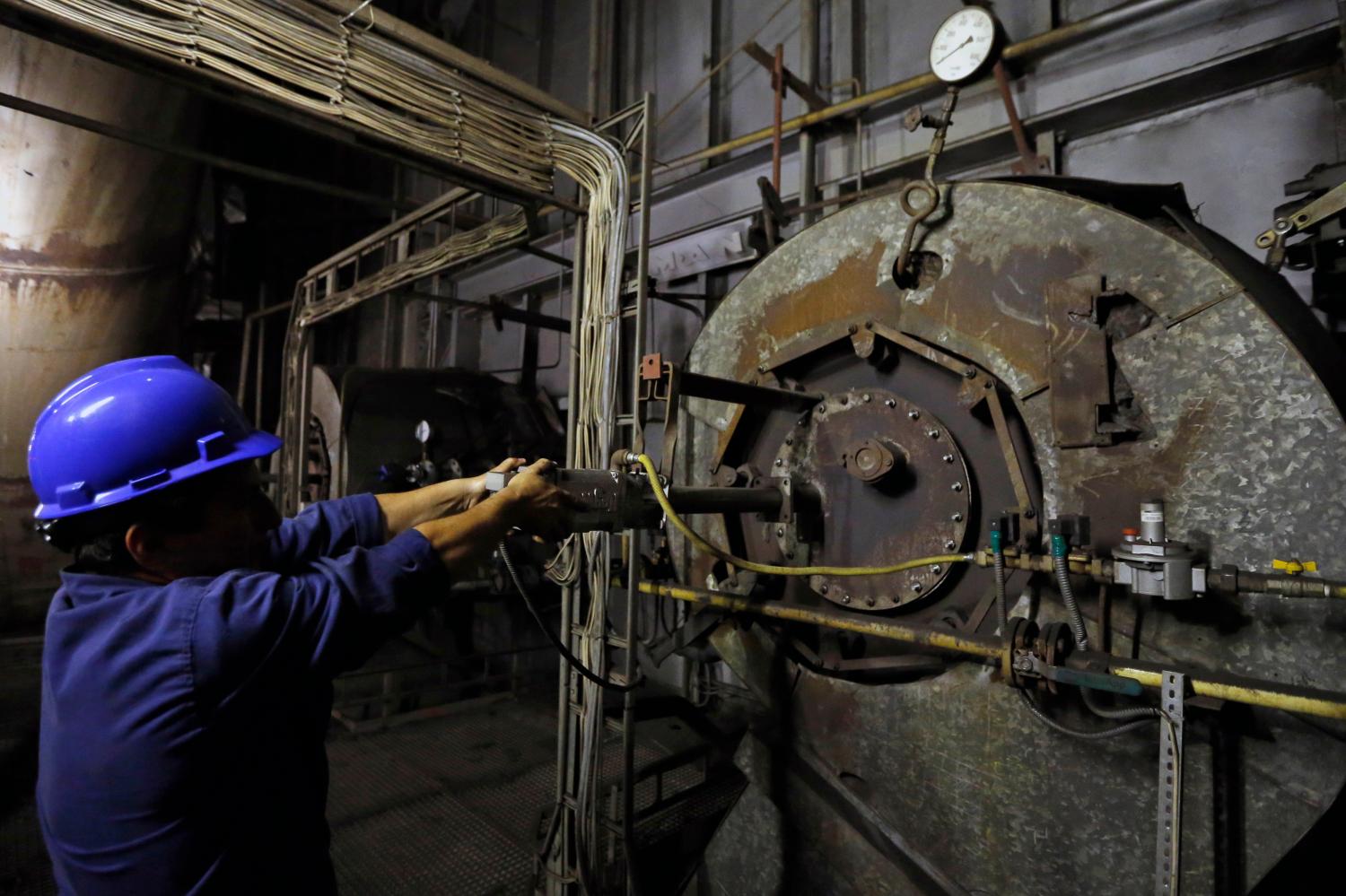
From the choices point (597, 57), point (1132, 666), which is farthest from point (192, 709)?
point (597, 57)

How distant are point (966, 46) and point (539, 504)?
130 inches

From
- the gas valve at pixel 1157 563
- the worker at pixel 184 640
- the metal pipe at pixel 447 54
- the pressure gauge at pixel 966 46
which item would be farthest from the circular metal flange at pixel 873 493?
the pressure gauge at pixel 966 46

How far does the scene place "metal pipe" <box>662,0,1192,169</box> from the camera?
300 centimetres

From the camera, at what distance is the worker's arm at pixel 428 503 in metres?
1.92

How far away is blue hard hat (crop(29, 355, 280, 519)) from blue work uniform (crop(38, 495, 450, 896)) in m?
0.17

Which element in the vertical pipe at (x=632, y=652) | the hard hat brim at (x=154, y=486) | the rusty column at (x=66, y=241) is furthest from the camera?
the rusty column at (x=66, y=241)

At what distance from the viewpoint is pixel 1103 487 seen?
1615mm

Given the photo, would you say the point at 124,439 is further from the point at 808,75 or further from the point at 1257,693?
the point at 808,75

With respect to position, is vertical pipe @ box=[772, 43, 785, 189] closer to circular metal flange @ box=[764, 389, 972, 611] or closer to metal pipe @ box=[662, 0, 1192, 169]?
metal pipe @ box=[662, 0, 1192, 169]

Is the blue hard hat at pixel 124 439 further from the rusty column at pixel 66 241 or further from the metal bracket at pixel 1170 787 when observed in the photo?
the rusty column at pixel 66 241

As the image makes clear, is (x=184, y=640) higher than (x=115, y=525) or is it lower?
lower

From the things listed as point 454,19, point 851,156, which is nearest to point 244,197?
point 454,19

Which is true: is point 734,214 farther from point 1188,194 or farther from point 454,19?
point 454,19

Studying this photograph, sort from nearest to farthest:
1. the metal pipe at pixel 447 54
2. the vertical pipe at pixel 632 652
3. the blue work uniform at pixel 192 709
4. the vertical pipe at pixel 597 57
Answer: the blue work uniform at pixel 192 709 < the metal pipe at pixel 447 54 < the vertical pipe at pixel 632 652 < the vertical pipe at pixel 597 57
